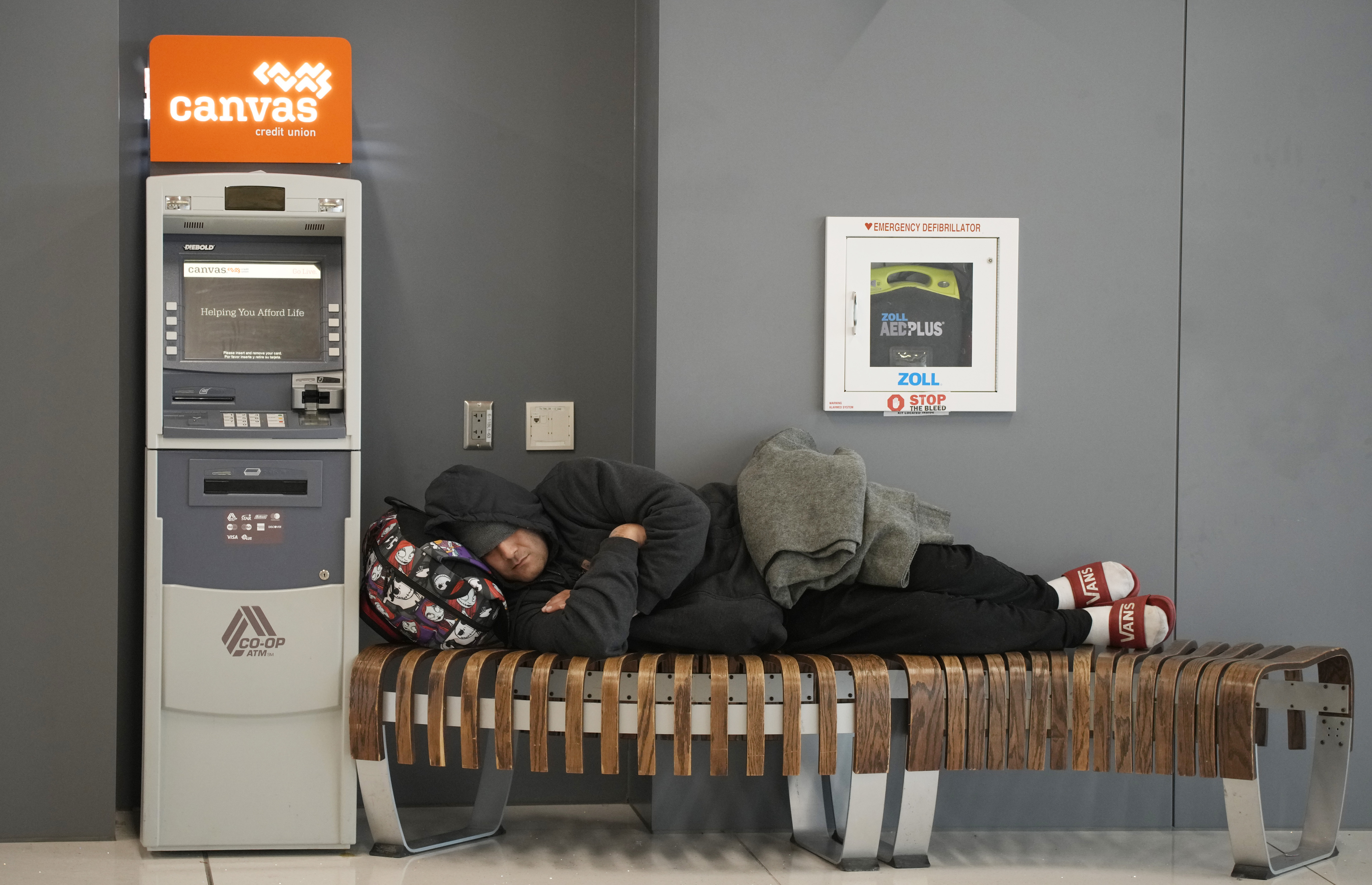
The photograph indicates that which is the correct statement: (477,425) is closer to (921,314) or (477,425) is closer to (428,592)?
(428,592)

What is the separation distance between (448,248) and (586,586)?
1.22 m

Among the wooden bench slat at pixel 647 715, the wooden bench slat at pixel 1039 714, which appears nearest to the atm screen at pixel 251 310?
the wooden bench slat at pixel 647 715

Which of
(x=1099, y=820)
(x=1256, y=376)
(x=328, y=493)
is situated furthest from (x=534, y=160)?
(x=1099, y=820)

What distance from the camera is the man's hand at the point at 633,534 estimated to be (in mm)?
2424

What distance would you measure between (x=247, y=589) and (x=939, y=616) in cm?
164

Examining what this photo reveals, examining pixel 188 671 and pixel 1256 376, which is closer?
pixel 188 671

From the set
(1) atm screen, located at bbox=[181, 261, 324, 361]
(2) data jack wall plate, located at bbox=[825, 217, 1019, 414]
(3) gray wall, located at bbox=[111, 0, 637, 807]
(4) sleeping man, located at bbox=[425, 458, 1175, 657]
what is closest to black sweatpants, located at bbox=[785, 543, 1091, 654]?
(4) sleeping man, located at bbox=[425, 458, 1175, 657]

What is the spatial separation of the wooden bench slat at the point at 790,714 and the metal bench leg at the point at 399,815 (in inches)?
23.3

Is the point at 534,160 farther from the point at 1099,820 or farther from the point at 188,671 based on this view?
the point at 1099,820

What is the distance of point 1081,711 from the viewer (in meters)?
2.29

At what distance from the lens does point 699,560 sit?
246 cm

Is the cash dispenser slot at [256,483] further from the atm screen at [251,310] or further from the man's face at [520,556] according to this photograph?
the man's face at [520,556]

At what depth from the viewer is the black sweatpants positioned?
2.37m

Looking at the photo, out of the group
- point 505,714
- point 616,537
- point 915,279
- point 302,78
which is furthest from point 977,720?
point 302,78
